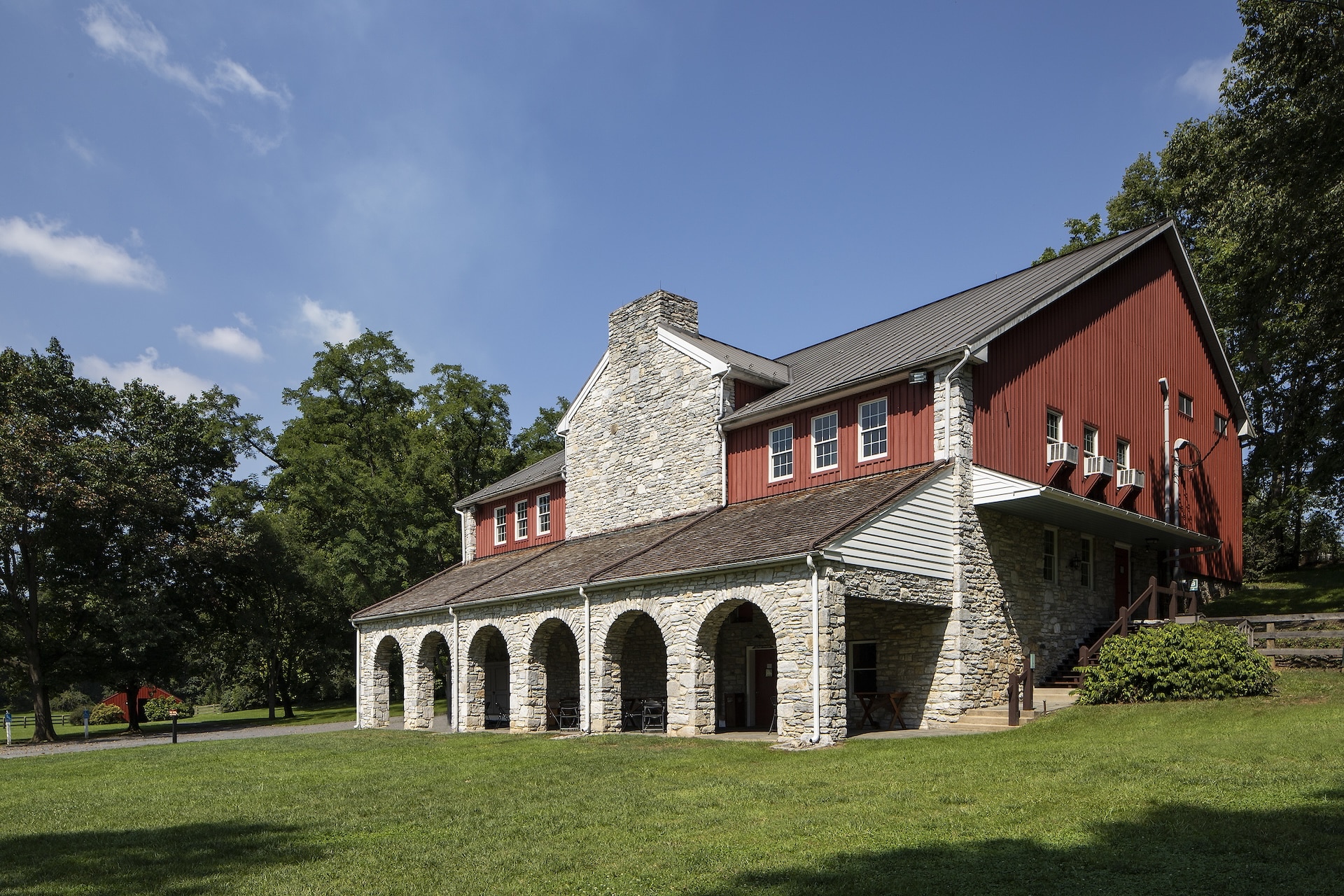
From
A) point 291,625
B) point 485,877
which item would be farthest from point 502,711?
point 485,877

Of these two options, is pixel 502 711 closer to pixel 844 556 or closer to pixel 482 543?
pixel 482 543

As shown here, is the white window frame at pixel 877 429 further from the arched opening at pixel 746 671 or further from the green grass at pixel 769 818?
the green grass at pixel 769 818

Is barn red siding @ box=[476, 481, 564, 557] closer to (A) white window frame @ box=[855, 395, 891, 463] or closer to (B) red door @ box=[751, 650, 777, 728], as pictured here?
(B) red door @ box=[751, 650, 777, 728]

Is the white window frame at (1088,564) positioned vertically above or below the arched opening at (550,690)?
above

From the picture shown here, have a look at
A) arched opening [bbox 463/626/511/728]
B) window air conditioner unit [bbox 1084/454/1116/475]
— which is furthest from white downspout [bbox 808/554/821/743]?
arched opening [bbox 463/626/511/728]

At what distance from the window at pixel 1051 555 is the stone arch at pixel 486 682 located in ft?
39.2

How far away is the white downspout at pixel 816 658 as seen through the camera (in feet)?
52.1

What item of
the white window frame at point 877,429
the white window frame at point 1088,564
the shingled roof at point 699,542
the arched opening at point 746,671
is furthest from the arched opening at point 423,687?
the white window frame at point 1088,564

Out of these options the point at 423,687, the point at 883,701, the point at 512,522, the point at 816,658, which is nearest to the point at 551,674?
the point at 423,687

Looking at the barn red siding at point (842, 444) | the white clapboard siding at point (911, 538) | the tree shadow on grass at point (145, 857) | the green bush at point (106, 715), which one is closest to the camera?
the tree shadow on grass at point (145, 857)

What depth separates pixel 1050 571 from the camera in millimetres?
21500

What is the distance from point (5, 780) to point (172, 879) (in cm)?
1125

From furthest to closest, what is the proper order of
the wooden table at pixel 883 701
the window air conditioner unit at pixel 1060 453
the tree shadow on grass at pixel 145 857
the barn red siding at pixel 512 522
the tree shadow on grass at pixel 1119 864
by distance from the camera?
the barn red siding at pixel 512 522
the window air conditioner unit at pixel 1060 453
the wooden table at pixel 883 701
the tree shadow on grass at pixel 145 857
the tree shadow on grass at pixel 1119 864

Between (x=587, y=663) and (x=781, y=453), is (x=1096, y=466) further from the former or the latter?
(x=587, y=663)
